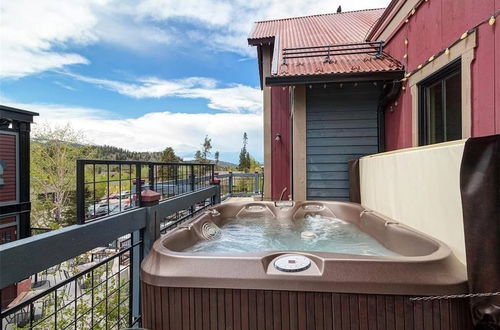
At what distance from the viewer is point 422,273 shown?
55.6 inches

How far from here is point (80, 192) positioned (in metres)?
1.70

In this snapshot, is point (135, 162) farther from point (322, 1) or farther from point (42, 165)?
point (42, 165)

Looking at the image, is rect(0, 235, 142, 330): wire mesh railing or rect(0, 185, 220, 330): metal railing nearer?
rect(0, 185, 220, 330): metal railing

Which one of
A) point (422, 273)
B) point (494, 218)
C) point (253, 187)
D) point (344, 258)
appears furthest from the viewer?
point (253, 187)

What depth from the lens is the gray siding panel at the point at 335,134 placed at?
14.2 feet

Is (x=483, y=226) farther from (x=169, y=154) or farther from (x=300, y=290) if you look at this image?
(x=169, y=154)

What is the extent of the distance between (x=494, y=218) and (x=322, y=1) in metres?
8.84

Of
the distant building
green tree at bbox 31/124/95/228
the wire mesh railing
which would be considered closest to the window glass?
the wire mesh railing

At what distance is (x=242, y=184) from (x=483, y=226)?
25.1 ft

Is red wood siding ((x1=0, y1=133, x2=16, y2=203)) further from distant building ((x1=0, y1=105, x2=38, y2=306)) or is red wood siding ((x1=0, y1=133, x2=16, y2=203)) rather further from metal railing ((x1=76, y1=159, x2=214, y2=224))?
metal railing ((x1=76, y1=159, x2=214, y2=224))

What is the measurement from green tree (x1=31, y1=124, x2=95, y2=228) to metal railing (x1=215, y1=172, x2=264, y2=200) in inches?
299

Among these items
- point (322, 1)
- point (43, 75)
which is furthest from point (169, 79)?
point (322, 1)

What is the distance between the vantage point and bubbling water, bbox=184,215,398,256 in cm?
264

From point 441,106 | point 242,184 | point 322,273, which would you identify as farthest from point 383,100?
point 242,184
